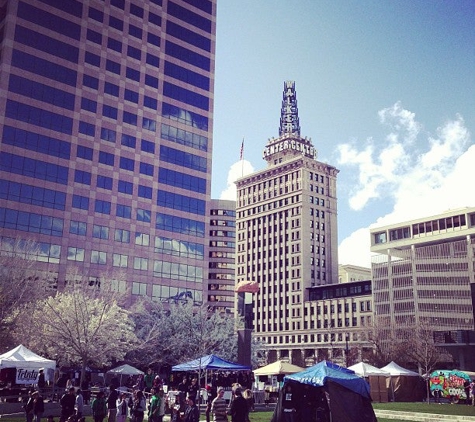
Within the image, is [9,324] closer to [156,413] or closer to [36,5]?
[156,413]

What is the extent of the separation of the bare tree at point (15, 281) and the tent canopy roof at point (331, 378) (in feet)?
103

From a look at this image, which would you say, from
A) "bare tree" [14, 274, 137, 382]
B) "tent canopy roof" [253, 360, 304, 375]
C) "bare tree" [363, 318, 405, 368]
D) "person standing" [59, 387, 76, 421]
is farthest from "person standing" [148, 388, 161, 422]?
"bare tree" [363, 318, 405, 368]

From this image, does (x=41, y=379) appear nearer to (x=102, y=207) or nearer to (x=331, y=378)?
(x=331, y=378)

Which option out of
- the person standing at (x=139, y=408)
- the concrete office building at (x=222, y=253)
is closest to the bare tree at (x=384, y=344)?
the concrete office building at (x=222, y=253)

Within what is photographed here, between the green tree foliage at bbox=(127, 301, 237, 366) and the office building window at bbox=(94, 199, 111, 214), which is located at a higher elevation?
the office building window at bbox=(94, 199, 111, 214)

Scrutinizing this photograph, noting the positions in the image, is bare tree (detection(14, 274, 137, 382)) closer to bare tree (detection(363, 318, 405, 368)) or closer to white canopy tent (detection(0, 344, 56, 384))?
white canopy tent (detection(0, 344, 56, 384))

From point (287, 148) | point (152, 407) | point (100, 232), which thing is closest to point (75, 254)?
point (100, 232)

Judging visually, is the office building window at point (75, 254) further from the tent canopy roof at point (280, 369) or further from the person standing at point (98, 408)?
the person standing at point (98, 408)

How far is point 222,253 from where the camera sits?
142125 millimetres

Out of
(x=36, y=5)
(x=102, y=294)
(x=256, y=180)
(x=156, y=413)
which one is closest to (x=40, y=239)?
(x=102, y=294)

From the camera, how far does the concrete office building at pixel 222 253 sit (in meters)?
137

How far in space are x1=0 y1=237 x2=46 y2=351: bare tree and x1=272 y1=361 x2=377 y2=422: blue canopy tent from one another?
3118cm

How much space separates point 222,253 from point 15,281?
304 feet

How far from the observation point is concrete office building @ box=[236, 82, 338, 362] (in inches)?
5950
